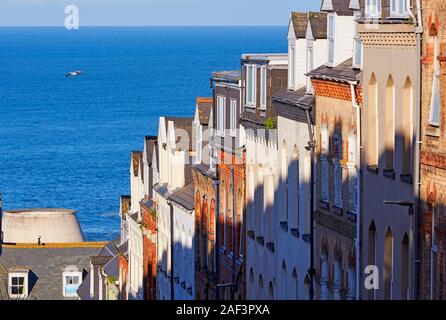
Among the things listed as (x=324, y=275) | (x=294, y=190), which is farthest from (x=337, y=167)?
(x=294, y=190)

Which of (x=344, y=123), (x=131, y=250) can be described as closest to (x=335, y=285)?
(x=344, y=123)

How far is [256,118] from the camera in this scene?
4366 cm

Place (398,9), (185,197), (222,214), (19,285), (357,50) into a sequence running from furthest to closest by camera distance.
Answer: (19,285), (185,197), (222,214), (357,50), (398,9)

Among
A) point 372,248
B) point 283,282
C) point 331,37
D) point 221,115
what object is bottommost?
point 283,282

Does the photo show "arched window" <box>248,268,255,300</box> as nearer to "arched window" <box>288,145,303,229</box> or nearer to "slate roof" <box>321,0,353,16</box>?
"arched window" <box>288,145,303,229</box>

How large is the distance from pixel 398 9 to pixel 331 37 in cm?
633

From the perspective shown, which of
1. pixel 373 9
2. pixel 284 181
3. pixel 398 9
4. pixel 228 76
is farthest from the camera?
pixel 228 76

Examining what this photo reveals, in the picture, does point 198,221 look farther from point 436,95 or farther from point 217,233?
point 436,95

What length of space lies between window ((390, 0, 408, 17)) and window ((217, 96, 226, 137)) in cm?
1823

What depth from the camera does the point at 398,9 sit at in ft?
99.5

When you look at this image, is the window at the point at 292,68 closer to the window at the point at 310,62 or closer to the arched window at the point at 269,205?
the window at the point at 310,62

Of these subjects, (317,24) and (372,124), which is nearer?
(372,124)

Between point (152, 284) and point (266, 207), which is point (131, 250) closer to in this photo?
point (152, 284)

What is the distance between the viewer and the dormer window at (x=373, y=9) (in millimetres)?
31656
